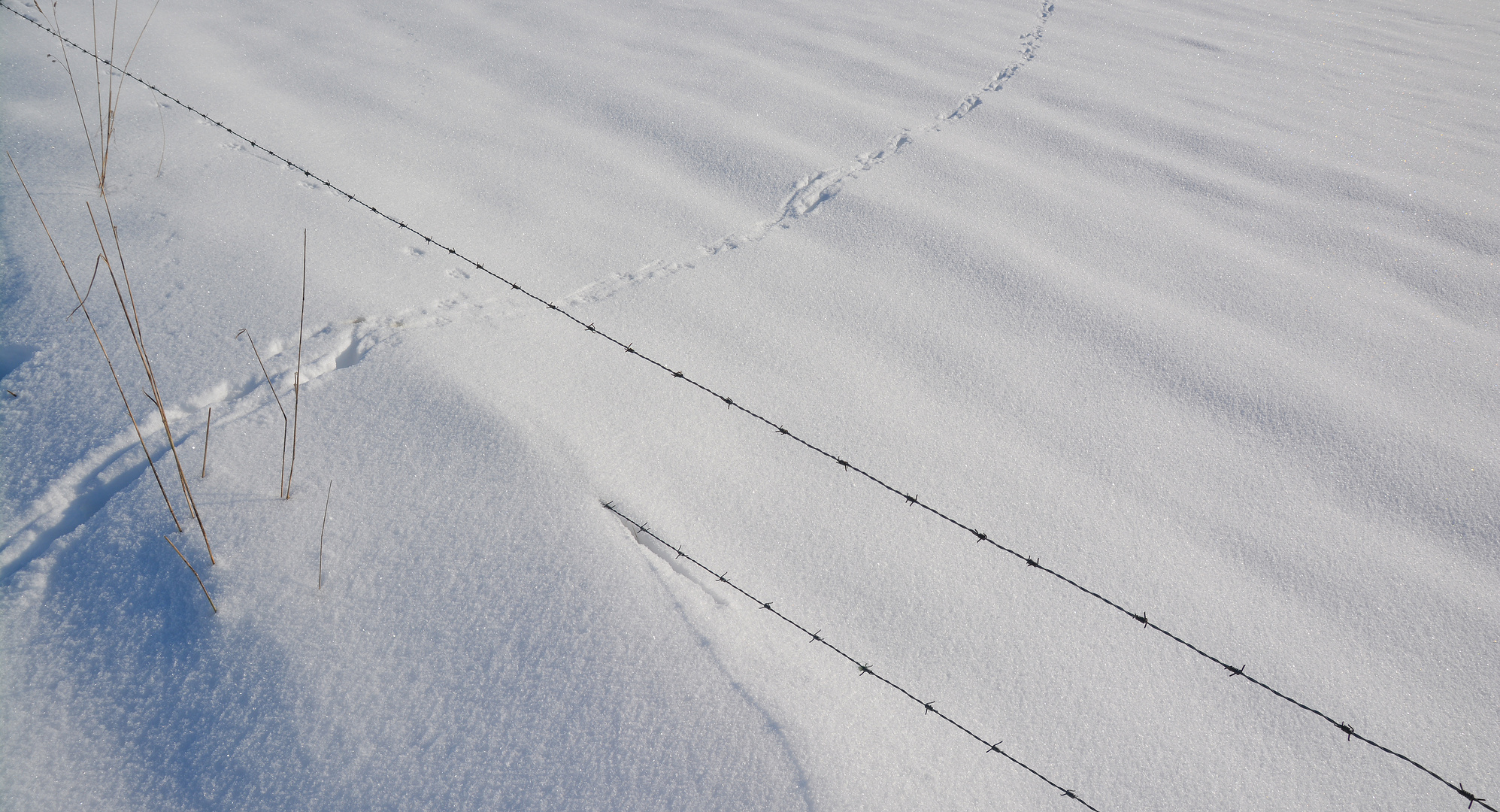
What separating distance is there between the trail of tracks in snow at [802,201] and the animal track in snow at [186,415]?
0.28 metres

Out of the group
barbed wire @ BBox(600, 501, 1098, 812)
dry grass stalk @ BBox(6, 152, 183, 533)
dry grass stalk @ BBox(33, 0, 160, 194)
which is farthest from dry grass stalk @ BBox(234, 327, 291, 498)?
dry grass stalk @ BBox(33, 0, 160, 194)

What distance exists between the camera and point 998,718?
48.3 inches

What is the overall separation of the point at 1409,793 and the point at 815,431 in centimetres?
122

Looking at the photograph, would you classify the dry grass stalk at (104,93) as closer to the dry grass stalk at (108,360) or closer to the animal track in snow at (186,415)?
the dry grass stalk at (108,360)

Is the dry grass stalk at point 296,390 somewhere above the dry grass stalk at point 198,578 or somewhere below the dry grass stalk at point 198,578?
above

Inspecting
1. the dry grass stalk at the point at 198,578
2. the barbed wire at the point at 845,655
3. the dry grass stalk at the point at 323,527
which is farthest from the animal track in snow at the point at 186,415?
the barbed wire at the point at 845,655

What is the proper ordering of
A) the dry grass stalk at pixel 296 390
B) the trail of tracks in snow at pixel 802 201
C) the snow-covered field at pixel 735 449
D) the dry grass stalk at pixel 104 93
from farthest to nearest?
the dry grass stalk at pixel 104 93 → the trail of tracks in snow at pixel 802 201 → the dry grass stalk at pixel 296 390 → the snow-covered field at pixel 735 449

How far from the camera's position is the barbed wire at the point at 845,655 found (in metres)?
1.16

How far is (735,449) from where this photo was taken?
65.1 inches

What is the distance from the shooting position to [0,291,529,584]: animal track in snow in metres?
1.29

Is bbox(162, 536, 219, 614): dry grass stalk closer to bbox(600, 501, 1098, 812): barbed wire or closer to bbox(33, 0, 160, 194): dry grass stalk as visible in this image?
bbox(600, 501, 1098, 812): barbed wire

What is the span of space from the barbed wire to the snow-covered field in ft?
0.05

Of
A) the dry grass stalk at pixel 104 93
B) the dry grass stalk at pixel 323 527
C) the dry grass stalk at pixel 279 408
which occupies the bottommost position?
the dry grass stalk at pixel 323 527

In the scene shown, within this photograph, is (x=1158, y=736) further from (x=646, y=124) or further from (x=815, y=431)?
(x=646, y=124)
